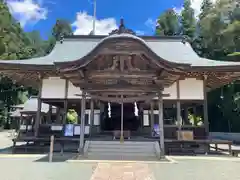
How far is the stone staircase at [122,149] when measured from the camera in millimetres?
9016

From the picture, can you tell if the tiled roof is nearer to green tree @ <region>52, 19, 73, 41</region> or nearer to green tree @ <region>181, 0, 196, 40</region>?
green tree @ <region>181, 0, 196, 40</region>

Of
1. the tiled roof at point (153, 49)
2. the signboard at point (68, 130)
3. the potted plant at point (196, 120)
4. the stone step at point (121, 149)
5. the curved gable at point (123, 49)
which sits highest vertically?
the tiled roof at point (153, 49)

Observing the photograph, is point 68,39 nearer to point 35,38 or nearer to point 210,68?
point 210,68

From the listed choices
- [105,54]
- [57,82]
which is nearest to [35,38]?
[57,82]

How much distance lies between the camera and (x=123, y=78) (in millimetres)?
9070

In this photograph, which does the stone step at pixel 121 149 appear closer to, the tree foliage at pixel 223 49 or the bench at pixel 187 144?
the bench at pixel 187 144

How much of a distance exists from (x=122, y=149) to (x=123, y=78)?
2.94 m

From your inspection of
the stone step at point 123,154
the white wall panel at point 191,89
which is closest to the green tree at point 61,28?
the white wall panel at point 191,89

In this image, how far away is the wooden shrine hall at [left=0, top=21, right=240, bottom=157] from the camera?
8352mm

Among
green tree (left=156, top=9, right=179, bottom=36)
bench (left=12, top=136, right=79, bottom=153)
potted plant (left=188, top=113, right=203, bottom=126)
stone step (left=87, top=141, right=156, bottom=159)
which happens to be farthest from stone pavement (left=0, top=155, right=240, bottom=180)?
green tree (left=156, top=9, right=179, bottom=36)

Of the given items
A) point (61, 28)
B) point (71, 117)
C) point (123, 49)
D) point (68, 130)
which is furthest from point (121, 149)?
point (61, 28)

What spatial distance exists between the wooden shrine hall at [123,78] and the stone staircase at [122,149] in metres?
0.33

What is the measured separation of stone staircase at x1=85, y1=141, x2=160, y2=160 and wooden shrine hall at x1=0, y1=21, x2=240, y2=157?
332 mm

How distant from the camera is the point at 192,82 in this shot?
11.2 metres
